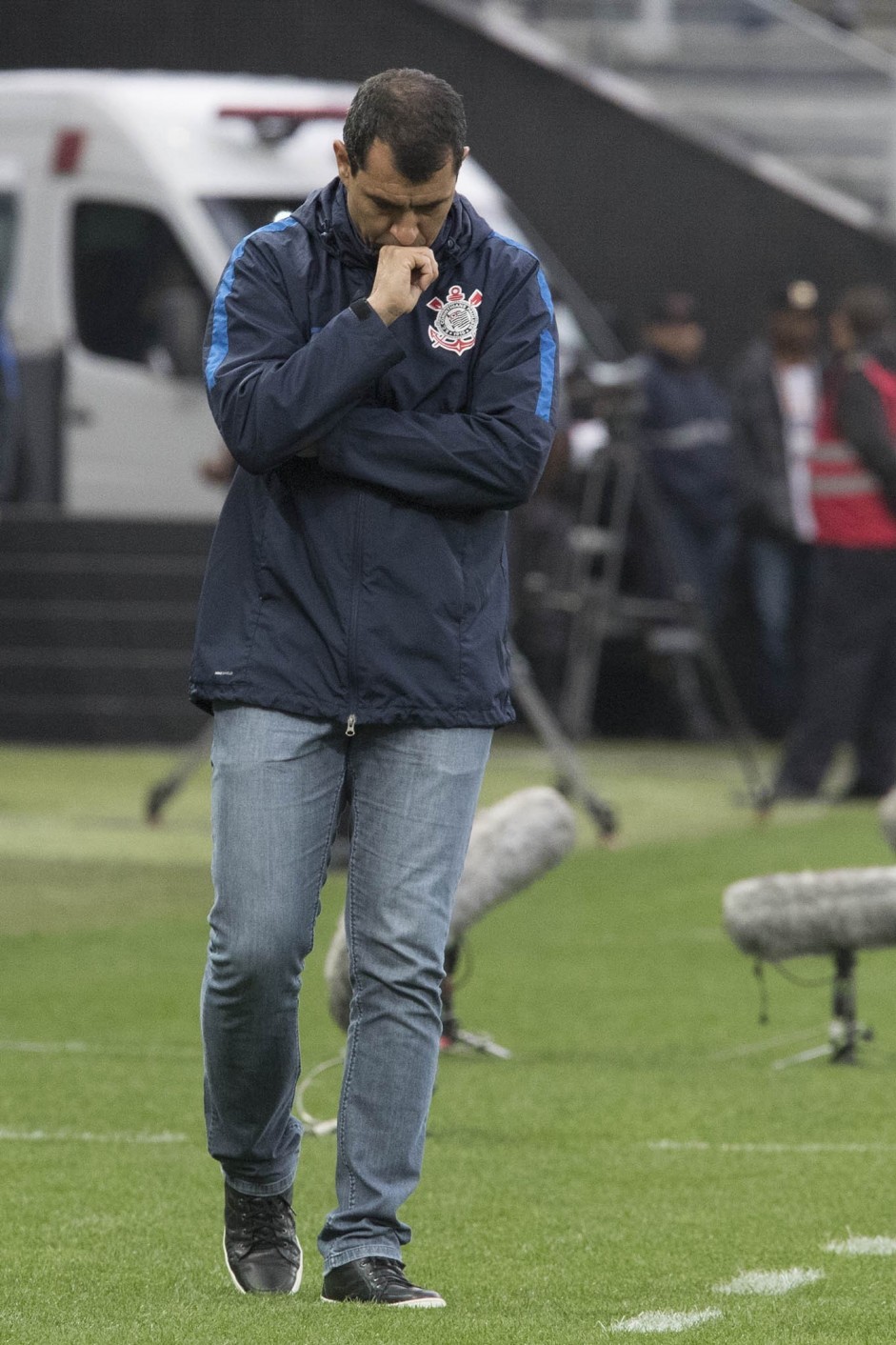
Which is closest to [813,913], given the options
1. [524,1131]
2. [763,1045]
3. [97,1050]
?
[763,1045]

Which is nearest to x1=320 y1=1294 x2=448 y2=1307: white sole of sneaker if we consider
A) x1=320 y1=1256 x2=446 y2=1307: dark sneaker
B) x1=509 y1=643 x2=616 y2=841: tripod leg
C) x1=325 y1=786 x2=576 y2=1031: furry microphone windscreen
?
x1=320 y1=1256 x2=446 y2=1307: dark sneaker

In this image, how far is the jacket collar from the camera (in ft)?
14.1

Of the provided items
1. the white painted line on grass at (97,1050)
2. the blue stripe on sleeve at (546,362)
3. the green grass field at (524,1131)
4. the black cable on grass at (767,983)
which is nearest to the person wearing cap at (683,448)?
the green grass field at (524,1131)

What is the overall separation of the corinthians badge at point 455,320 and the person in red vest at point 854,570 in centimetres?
836

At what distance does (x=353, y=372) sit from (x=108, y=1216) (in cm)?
180

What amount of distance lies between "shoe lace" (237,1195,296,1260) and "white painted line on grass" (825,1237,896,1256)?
1.06 m

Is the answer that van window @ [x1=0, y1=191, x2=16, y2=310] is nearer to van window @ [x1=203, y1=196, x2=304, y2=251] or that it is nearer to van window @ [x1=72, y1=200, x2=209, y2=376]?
van window @ [x1=72, y1=200, x2=209, y2=376]

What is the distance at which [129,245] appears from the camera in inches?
587

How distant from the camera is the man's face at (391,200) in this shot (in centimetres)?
417

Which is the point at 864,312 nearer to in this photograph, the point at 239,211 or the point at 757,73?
the point at 239,211

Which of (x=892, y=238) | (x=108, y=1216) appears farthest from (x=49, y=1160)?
(x=892, y=238)

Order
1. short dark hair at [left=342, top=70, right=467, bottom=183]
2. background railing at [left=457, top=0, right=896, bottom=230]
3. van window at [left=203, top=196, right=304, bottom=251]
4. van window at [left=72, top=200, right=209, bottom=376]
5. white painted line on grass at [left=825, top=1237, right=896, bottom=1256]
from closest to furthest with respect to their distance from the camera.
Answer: short dark hair at [left=342, top=70, right=467, bottom=183] < white painted line on grass at [left=825, top=1237, right=896, bottom=1256] < van window at [left=203, top=196, right=304, bottom=251] < van window at [left=72, top=200, right=209, bottom=376] < background railing at [left=457, top=0, right=896, bottom=230]

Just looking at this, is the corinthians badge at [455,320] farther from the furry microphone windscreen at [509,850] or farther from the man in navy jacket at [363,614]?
the furry microphone windscreen at [509,850]

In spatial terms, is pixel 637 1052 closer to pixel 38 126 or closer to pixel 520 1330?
pixel 520 1330
